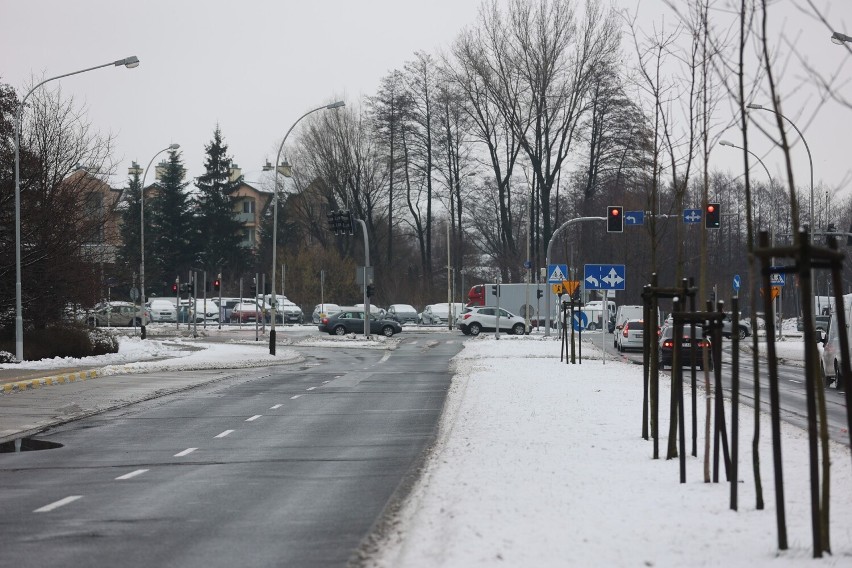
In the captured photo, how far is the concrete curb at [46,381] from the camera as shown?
2450cm

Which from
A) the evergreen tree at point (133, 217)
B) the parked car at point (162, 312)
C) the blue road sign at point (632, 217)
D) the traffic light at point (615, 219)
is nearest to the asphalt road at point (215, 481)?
the traffic light at point (615, 219)

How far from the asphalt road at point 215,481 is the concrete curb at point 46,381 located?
366cm

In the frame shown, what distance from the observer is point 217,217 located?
103 metres

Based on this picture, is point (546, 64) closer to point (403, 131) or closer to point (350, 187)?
point (403, 131)

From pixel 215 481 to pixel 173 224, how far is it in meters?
92.9

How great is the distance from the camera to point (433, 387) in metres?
26.3

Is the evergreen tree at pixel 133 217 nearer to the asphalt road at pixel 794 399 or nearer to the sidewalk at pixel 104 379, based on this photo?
the sidewalk at pixel 104 379

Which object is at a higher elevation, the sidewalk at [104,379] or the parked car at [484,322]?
the parked car at [484,322]

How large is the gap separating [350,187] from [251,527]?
69.9 m

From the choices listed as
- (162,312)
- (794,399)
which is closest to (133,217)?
(162,312)

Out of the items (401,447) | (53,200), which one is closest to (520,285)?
(53,200)

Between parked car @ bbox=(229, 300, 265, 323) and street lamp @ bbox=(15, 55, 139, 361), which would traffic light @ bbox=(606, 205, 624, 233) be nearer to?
street lamp @ bbox=(15, 55, 139, 361)

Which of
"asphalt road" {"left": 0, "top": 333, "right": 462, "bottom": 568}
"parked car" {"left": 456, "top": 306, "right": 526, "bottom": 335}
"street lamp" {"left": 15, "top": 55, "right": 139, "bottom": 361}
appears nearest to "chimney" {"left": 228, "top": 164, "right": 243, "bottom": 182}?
"parked car" {"left": 456, "top": 306, "right": 526, "bottom": 335}

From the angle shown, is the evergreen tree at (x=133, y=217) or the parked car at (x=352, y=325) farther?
the evergreen tree at (x=133, y=217)
